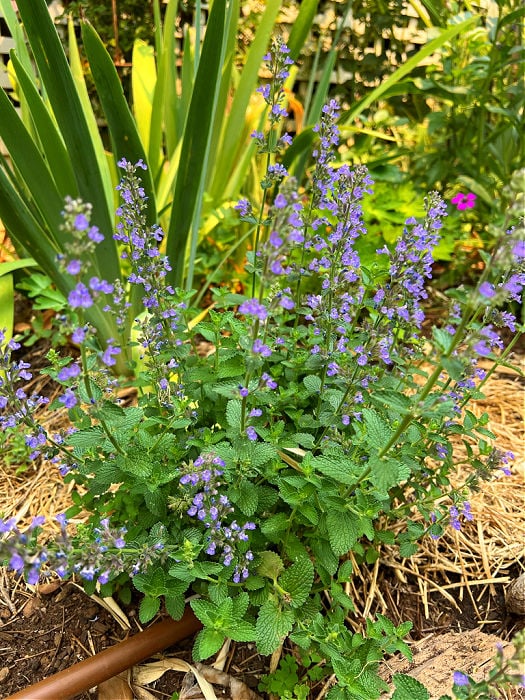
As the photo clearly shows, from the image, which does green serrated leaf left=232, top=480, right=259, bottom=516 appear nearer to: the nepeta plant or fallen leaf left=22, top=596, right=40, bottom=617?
the nepeta plant

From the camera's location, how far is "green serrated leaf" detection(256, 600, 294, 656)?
1060 mm

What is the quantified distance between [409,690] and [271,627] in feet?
0.88

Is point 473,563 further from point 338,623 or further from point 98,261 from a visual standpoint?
point 98,261

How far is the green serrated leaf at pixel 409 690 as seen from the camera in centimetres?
103

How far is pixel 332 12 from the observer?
3.55 m

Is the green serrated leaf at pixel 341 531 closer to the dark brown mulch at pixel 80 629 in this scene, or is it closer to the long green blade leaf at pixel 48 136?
the dark brown mulch at pixel 80 629

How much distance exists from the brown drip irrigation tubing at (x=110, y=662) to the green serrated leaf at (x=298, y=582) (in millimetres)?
292

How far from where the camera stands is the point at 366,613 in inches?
57.4

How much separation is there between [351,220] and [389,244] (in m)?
1.25

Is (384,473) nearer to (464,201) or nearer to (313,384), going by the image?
(313,384)

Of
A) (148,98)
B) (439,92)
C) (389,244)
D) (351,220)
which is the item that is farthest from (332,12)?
(351,220)

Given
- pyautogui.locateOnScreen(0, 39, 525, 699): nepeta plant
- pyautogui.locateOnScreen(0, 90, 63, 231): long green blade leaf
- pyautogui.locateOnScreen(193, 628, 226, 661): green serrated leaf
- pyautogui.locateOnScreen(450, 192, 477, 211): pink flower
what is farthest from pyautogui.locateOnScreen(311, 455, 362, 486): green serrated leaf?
pyautogui.locateOnScreen(450, 192, 477, 211): pink flower

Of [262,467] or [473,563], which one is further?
[473,563]

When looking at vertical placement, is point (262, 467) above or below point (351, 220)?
below
